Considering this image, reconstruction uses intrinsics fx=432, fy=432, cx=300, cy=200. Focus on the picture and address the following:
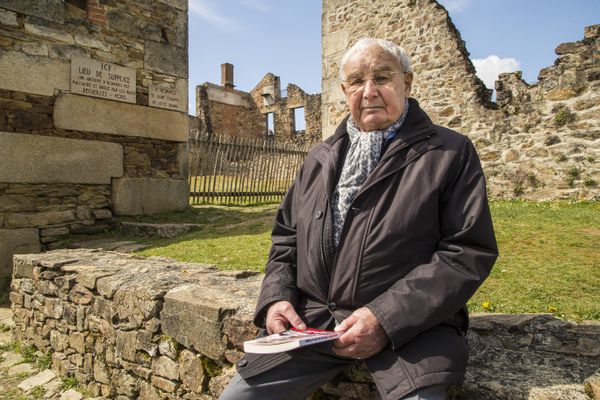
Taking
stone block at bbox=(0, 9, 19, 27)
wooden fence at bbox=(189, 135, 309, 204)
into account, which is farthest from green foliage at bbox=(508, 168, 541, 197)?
stone block at bbox=(0, 9, 19, 27)

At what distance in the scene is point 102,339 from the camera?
3609 mm

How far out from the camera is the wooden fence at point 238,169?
32.8 feet

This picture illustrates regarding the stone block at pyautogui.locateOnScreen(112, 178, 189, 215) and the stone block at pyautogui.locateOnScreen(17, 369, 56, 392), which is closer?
the stone block at pyautogui.locateOnScreen(17, 369, 56, 392)

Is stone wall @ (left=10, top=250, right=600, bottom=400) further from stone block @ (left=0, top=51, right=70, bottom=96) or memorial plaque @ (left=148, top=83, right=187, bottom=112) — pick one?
memorial plaque @ (left=148, top=83, right=187, bottom=112)

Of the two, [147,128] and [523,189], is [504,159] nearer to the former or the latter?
[523,189]

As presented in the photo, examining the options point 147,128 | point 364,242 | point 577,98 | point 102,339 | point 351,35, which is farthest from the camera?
point 351,35

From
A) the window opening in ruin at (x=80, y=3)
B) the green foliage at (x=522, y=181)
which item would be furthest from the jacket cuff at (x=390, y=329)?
the window opening in ruin at (x=80, y=3)

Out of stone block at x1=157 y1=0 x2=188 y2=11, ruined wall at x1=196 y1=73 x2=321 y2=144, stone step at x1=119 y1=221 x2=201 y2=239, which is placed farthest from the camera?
ruined wall at x1=196 y1=73 x2=321 y2=144

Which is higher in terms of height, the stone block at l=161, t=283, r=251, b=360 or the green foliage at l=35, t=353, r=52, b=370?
the stone block at l=161, t=283, r=251, b=360

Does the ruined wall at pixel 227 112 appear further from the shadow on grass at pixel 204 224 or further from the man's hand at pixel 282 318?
the man's hand at pixel 282 318

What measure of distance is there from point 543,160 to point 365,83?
6.74 m

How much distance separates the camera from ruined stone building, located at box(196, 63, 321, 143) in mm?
25766

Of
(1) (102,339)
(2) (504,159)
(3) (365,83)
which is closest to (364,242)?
(3) (365,83)

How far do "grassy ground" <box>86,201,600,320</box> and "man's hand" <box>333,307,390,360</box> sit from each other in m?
1.59
